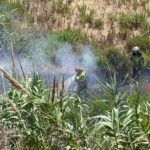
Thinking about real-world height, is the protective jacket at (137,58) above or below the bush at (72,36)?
above

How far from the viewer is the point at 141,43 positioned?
1997 cm

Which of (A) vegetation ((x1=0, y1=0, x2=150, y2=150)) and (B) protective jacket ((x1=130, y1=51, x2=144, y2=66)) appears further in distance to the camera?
(B) protective jacket ((x1=130, y1=51, x2=144, y2=66))

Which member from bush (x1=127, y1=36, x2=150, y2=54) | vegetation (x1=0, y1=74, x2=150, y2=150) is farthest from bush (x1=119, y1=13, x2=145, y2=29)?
vegetation (x1=0, y1=74, x2=150, y2=150)

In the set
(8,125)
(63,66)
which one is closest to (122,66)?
(63,66)

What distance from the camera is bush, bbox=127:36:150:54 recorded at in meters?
19.8

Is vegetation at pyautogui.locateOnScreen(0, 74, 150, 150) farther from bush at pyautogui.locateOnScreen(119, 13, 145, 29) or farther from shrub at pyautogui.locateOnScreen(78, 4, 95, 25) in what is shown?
shrub at pyautogui.locateOnScreen(78, 4, 95, 25)

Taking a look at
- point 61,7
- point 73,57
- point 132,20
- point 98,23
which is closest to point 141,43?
point 132,20

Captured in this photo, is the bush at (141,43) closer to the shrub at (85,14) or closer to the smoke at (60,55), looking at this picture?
the smoke at (60,55)

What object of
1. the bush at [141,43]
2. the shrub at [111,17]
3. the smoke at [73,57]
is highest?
the shrub at [111,17]

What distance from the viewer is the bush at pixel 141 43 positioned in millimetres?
19844

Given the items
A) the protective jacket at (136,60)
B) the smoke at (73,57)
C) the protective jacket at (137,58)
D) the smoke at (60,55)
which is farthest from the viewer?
the smoke at (73,57)

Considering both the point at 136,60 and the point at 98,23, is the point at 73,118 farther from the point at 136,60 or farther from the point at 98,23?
the point at 98,23

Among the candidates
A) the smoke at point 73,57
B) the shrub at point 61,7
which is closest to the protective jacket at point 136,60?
the smoke at point 73,57

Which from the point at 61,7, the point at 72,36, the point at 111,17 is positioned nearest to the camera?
the point at 72,36
